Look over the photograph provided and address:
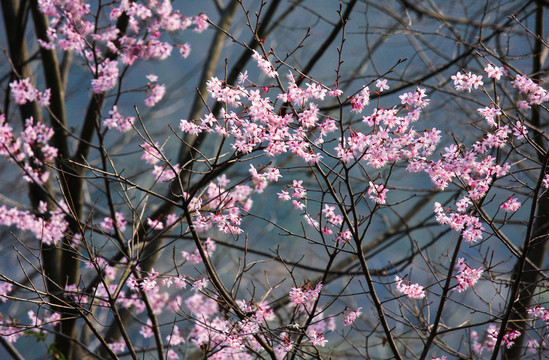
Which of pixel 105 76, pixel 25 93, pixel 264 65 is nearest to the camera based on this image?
pixel 264 65

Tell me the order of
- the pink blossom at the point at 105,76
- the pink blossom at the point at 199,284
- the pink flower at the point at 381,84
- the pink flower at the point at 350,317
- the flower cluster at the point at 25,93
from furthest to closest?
the flower cluster at the point at 25,93, the pink blossom at the point at 105,76, the pink flower at the point at 350,317, the pink blossom at the point at 199,284, the pink flower at the point at 381,84

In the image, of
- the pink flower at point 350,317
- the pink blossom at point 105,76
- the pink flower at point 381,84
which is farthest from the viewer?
the pink blossom at point 105,76

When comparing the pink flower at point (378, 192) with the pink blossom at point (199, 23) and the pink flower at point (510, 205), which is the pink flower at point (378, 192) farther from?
Result: the pink blossom at point (199, 23)

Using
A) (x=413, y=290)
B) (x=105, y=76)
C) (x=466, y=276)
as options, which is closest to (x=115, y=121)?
(x=105, y=76)

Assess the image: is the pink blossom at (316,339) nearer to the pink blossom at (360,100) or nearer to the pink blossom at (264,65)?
the pink blossom at (360,100)

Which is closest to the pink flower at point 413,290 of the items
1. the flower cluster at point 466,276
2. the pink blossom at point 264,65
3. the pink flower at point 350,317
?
the flower cluster at point 466,276

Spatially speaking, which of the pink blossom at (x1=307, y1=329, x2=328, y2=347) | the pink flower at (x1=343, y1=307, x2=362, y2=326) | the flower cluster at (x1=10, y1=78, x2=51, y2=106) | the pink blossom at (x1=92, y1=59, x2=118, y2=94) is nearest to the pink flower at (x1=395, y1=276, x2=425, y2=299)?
the pink flower at (x1=343, y1=307, x2=362, y2=326)

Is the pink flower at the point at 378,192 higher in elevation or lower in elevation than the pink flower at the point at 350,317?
higher

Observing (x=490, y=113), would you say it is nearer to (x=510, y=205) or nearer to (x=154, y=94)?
(x=510, y=205)

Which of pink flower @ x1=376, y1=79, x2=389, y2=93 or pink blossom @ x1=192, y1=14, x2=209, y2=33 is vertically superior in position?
pink blossom @ x1=192, y1=14, x2=209, y2=33

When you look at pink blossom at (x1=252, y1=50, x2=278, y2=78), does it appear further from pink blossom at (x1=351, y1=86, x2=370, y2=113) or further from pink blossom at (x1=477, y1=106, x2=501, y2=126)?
pink blossom at (x1=477, y1=106, x2=501, y2=126)

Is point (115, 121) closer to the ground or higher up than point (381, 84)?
higher up

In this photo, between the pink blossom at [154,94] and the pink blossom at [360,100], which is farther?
the pink blossom at [154,94]

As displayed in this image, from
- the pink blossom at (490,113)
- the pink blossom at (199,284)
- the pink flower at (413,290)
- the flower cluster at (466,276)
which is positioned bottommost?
the pink blossom at (199,284)
